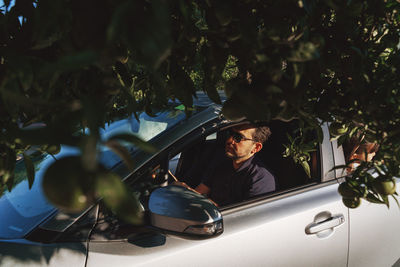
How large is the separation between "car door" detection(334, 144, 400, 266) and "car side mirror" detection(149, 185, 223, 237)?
1.04 meters

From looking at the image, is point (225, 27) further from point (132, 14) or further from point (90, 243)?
point (90, 243)

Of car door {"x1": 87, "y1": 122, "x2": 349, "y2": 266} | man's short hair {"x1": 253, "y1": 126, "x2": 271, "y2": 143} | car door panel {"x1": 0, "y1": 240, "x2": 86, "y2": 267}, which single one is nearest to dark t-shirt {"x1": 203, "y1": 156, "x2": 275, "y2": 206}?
man's short hair {"x1": 253, "y1": 126, "x2": 271, "y2": 143}

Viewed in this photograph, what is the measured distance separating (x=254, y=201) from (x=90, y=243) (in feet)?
3.00

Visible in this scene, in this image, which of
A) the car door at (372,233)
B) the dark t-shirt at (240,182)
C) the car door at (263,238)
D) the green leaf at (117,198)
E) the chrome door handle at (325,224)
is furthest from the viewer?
the dark t-shirt at (240,182)

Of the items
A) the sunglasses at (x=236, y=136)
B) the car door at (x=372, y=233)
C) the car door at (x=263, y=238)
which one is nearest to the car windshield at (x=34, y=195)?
the car door at (x=263, y=238)

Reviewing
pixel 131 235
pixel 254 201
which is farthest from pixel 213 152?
pixel 131 235

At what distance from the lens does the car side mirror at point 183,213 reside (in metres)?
1.37

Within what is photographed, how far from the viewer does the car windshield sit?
153cm

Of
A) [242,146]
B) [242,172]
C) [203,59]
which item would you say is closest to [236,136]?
[242,146]

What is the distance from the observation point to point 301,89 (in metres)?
0.68

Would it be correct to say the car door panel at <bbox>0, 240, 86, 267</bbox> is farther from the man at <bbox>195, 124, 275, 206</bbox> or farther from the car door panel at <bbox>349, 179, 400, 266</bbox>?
the car door panel at <bbox>349, 179, 400, 266</bbox>

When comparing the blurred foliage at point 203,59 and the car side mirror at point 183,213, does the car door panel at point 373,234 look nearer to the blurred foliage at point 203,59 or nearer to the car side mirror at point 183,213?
the car side mirror at point 183,213

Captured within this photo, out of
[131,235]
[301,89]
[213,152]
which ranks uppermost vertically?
[301,89]

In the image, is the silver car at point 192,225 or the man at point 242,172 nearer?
the silver car at point 192,225
